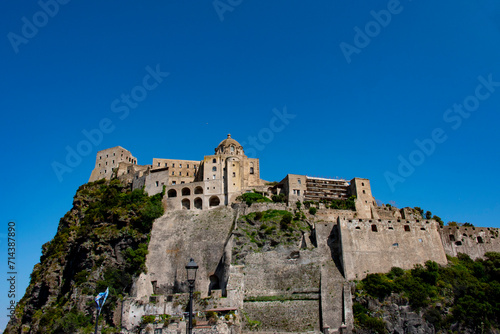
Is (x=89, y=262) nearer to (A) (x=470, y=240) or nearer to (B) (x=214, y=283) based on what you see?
(B) (x=214, y=283)

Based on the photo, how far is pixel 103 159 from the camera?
7838 cm

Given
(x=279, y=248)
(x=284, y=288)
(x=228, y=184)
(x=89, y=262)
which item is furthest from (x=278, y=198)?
(x=89, y=262)

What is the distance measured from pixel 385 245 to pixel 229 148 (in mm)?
31537

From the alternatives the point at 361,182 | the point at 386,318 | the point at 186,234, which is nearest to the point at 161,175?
the point at 186,234

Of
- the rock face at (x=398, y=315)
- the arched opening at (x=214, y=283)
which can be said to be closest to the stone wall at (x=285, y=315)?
the rock face at (x=398, y=315)

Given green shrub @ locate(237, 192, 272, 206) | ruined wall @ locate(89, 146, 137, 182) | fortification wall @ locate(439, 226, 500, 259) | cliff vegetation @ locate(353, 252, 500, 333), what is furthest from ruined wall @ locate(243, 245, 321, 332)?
ruined wall @ locate(89, 146, 137, 182)

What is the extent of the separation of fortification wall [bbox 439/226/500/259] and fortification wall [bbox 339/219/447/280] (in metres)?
3.86

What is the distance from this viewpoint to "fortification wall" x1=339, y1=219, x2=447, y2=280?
46906mm

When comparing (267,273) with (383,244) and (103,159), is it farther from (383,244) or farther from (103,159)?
(103,159)

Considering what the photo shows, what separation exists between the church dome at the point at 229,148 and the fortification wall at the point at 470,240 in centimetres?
3307

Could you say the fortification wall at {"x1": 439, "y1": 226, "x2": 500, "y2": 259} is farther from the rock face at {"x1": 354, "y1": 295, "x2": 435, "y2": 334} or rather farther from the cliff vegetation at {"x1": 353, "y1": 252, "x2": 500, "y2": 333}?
the rock face at {"x1": 354, "y1": 295, "x2": 435, "y2": 334}

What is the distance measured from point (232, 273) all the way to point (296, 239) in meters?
8.95

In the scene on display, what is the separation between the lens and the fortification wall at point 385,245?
154 ft

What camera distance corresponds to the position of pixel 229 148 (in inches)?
2798
